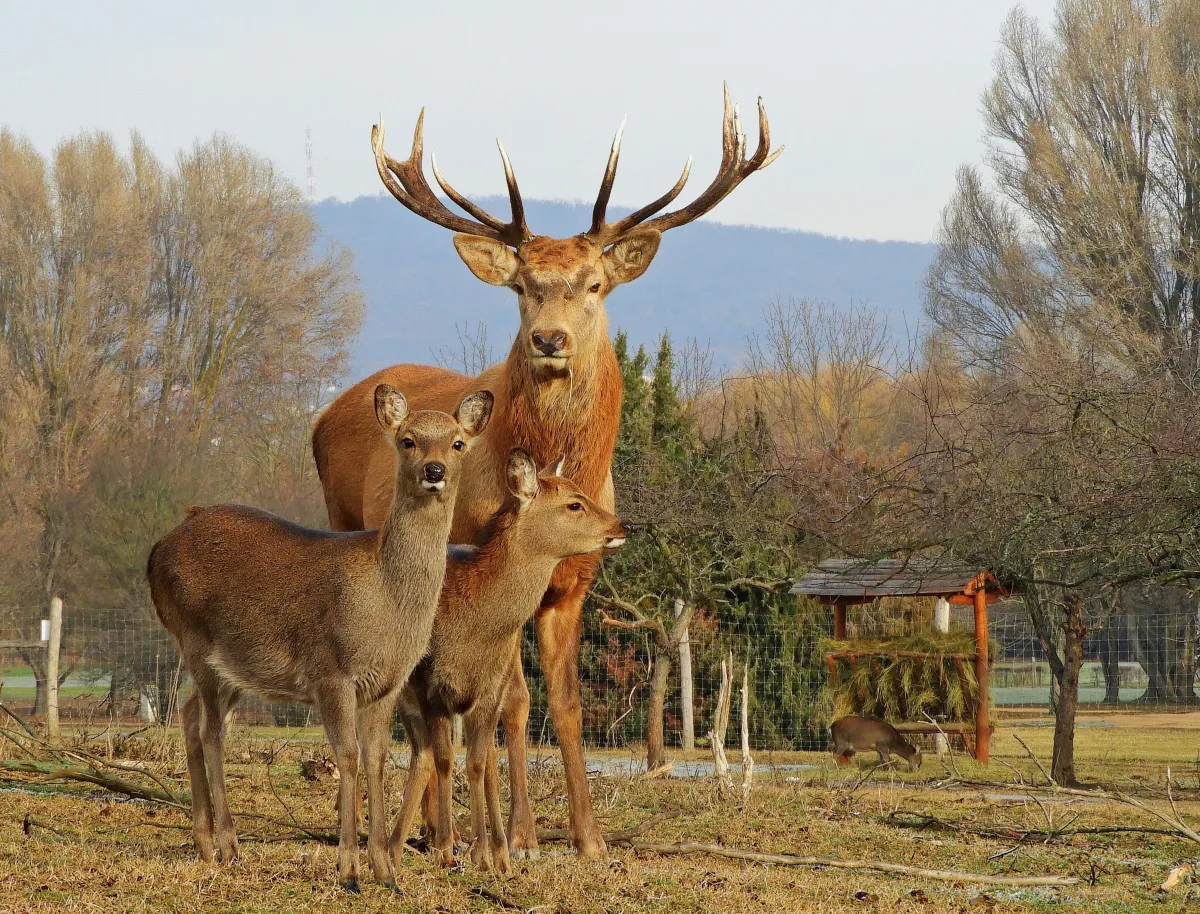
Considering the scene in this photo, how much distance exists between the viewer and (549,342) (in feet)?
24.6

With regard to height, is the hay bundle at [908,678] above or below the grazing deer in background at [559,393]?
below

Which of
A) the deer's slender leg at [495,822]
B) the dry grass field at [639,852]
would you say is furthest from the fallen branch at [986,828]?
the deer's slender leg at [495,822]

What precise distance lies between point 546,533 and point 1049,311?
33.4 metres

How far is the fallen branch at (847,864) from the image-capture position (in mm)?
7074

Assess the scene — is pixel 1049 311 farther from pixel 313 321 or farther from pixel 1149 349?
pixel 313 321

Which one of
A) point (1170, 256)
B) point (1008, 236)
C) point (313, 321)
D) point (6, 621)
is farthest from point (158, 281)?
point (1170, 256)

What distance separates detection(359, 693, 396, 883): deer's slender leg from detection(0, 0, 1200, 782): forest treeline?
29.8ft

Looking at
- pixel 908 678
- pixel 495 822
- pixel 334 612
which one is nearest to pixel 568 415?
pixel 334 612

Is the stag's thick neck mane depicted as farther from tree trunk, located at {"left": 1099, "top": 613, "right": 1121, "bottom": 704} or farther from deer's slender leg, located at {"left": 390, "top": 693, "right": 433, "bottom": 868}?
tree trunk, located at {"left": 1099, "top": 613, "right": 1121, "bottom": 704}

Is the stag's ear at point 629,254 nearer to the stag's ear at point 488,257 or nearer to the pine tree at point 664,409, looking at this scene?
the stag's ear at point 488,257

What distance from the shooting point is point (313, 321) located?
41.1 m

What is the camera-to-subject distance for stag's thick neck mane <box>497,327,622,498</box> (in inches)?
312

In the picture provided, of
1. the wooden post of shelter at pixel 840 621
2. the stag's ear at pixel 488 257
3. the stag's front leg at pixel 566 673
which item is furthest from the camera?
the wooden post of shelter at pixel 840 621

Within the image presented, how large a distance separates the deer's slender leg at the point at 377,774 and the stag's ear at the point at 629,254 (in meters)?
2.97
